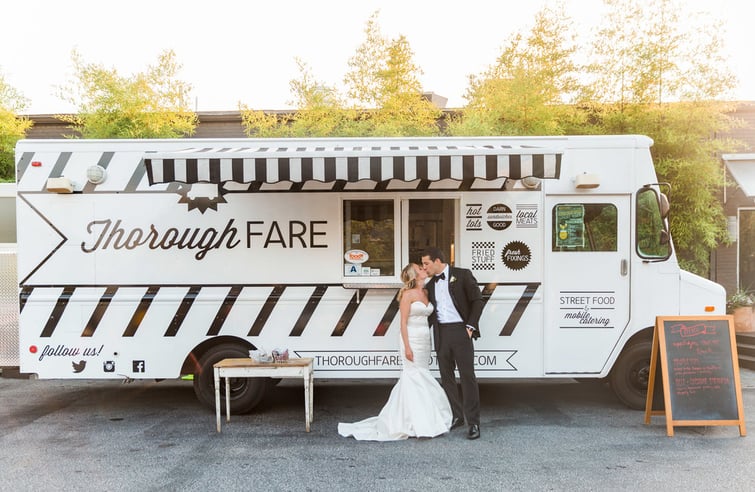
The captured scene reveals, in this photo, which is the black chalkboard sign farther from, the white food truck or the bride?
the bride

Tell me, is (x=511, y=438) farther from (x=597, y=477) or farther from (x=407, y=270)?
(x=407, y=270)

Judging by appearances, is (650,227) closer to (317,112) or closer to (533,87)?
(533,87)

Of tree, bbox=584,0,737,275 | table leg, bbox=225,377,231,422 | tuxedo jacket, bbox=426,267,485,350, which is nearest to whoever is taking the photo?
tuxedo jacket, bbox=426,267,485,350

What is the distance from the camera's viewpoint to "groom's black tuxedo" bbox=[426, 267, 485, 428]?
5.31m

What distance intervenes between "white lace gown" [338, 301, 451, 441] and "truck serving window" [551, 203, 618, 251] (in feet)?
5.57

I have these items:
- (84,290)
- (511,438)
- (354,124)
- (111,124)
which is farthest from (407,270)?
(111,124)

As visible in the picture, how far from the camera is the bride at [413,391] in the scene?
17.3 ft

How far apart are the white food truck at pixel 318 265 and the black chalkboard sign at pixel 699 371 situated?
508 mm

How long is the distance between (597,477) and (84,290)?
5271 mm

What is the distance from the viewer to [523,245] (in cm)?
595

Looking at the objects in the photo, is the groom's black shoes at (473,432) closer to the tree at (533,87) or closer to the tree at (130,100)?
the tree at (533,87)

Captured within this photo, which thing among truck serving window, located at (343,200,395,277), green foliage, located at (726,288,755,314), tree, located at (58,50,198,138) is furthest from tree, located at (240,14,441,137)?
green foliage, located at (726,288,755,314)

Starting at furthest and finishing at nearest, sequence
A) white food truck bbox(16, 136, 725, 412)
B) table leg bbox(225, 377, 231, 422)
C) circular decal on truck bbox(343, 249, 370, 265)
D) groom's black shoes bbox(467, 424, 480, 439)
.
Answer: circular decal on truck bbox(343, 249, 370, 265), white food truck bbox(16, 136, 725, 412), table leg bbox(225, 377, 231, 422), groom's black shoes bbox(467, 424, 480, 439)

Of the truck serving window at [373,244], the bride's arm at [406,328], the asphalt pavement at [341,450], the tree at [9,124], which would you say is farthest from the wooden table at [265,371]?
the tree at [9,124]
